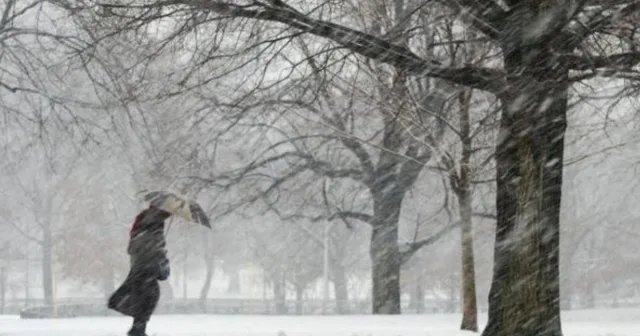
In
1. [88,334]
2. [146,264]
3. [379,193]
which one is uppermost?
[379,193]

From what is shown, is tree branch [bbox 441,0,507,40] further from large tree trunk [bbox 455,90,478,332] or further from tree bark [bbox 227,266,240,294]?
tree bark [bbox 227,266,240,294]

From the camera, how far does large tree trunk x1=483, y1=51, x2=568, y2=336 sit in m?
9.74

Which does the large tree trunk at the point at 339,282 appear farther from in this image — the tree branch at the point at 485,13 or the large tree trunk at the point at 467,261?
the tree branch at the point at 485,13

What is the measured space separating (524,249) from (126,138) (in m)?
10.4

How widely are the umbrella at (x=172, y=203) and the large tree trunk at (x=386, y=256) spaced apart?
11467 mm

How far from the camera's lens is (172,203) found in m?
10.9

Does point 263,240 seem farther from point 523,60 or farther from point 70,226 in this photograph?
point 523,60

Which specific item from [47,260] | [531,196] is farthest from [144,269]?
[47,260]

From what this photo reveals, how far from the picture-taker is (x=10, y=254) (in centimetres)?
4984

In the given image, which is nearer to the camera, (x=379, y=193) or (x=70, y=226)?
(x=379, y=193)

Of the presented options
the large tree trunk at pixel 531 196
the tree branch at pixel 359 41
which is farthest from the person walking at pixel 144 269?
the large tree trunk at pixel 531 196

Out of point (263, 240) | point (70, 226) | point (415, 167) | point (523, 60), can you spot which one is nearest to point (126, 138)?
point (415, 167)

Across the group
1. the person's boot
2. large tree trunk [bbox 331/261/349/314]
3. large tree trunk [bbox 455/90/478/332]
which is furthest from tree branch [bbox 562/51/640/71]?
large tree trunk [bbox 331/261/349/314]

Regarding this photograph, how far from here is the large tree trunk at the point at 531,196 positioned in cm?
974
